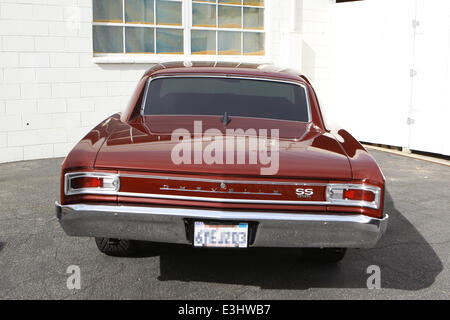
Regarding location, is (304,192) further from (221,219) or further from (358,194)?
(221,219)

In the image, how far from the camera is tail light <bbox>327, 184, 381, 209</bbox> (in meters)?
3.21

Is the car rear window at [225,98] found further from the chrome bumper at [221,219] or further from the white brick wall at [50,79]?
the white brick wall at [50,79]

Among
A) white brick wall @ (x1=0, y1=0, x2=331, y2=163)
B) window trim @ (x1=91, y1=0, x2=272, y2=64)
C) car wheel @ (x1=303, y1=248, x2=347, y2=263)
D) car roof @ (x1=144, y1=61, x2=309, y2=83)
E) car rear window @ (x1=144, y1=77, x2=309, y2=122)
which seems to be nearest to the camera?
car wheel @ (x1=303, y1=248, x2=347, y2=263)

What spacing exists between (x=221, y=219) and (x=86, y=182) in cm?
81

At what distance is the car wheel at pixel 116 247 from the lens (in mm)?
4078

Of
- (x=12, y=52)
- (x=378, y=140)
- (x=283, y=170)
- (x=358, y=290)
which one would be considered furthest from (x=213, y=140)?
(x=378, y=140)

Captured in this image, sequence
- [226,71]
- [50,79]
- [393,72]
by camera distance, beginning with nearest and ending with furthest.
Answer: [226,71] < [50,79] < [393,72]

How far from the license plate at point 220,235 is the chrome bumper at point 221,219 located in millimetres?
51

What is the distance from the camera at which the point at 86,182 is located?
324 centimetres

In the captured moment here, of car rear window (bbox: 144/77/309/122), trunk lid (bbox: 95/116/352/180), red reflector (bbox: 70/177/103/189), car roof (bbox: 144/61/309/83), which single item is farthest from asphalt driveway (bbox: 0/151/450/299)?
car roof (bbox: 144/61/309/83)

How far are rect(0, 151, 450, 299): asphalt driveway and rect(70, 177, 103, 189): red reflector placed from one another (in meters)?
0.72

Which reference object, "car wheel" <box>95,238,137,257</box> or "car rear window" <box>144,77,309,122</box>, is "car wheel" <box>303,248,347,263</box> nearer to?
"car rear window" <box>144,77,309,122</box>

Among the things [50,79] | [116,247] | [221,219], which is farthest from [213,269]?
[50,79]

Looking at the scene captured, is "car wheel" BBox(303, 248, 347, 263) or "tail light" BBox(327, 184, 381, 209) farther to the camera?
"car wheel" BBox(303, 248, 347, 263)
